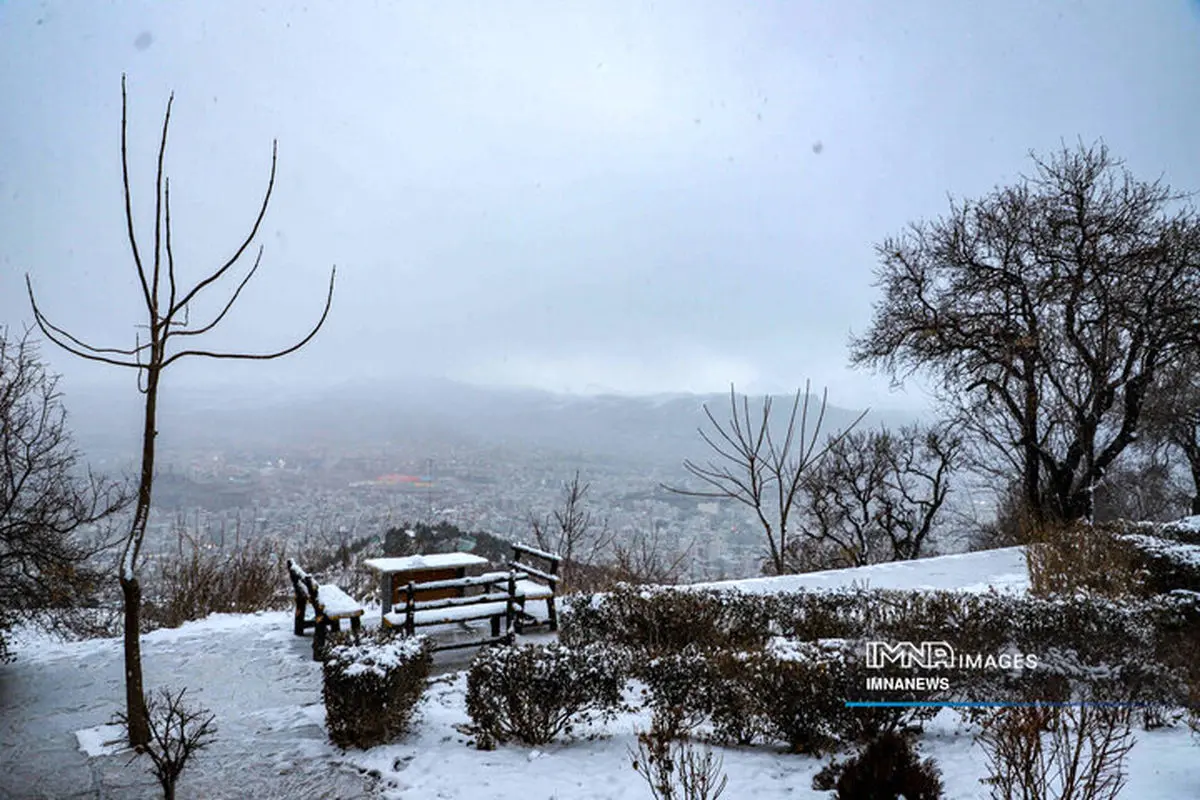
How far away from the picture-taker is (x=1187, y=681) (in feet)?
16.6

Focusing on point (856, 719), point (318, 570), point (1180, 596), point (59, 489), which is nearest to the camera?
point (856, 719)

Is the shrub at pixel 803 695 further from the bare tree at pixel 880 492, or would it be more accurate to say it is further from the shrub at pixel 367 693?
the bare tree at pixel 880 492

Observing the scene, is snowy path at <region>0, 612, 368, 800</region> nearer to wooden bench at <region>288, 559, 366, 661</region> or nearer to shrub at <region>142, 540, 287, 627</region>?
wooden bench at <region>288, 559, 366, 661</region>

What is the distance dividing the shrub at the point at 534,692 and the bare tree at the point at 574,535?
9717 millimetres

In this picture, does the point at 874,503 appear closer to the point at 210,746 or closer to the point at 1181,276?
the point at 1181,276

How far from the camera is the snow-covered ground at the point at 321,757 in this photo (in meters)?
4.14

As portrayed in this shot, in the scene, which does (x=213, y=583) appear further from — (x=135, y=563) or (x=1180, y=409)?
(x=1180, y=409)

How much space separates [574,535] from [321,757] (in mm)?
12148

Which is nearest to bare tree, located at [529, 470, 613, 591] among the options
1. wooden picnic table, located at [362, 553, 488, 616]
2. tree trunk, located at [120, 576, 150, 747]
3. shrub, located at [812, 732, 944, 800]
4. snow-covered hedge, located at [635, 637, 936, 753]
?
wooden picnic table, located at [362, 553, 488, 616]

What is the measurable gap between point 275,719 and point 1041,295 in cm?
1494

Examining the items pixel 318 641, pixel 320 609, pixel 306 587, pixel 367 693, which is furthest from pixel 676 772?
pixel 306 587

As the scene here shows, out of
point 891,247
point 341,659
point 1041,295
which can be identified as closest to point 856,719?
point 341,659

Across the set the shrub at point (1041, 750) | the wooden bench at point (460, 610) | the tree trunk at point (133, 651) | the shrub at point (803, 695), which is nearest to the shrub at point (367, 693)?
the tree trunk at point (133, 651)

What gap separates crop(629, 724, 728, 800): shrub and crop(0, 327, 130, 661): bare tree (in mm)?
5981
